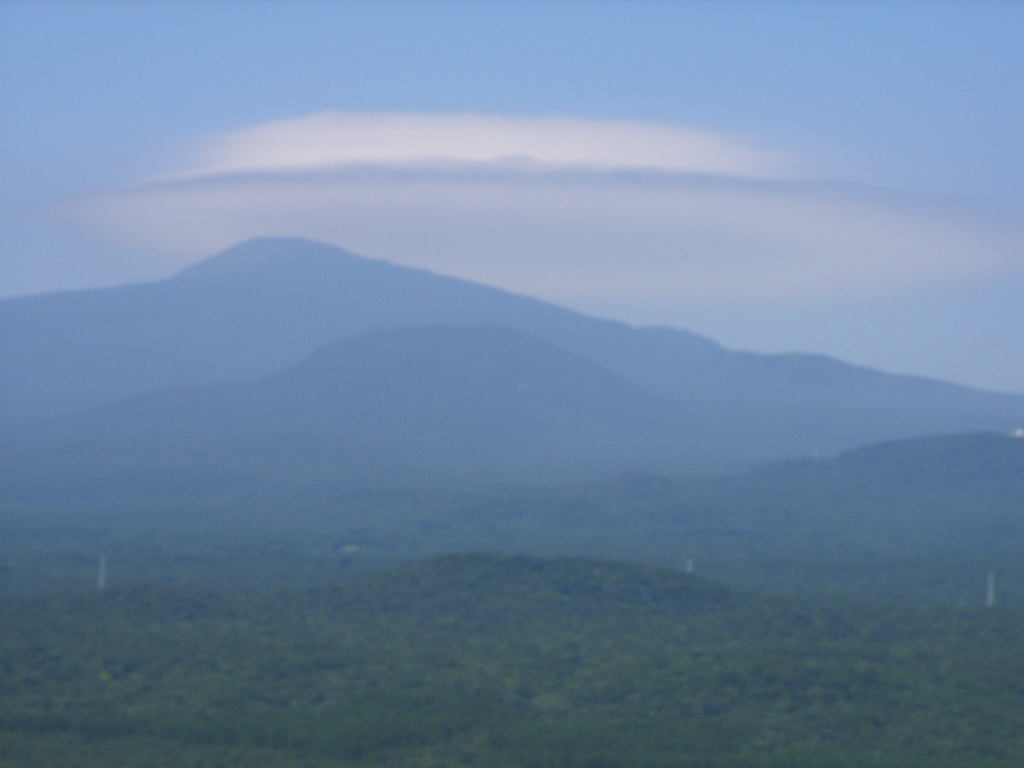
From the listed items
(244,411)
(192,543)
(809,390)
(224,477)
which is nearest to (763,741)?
(192,543)

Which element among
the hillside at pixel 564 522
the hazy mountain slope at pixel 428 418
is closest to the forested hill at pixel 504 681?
the hillside at pixel 564 522

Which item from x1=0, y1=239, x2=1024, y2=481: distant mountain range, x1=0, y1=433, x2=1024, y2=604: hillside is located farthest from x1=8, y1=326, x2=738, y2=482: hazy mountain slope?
x1=0, y1=433, x2=1024, y2=604: hillside

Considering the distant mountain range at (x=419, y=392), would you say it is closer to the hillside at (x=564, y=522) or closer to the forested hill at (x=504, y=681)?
the hillside at (x=564, y=522)

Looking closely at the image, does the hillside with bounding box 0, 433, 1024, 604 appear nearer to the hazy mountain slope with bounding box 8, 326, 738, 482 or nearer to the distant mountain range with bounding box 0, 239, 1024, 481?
the hazy mountain slope with bounding box 8, 326, 738, 482

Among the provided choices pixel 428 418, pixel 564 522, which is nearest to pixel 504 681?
pixel 564 522

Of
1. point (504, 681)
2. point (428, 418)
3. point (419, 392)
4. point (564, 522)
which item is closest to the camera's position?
point (504, 681)

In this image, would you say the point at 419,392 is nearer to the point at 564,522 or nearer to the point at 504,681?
the point at 564,522
